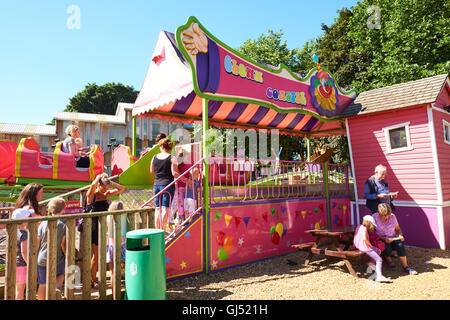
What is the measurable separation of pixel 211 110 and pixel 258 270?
466 cm

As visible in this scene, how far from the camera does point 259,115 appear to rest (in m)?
9.65

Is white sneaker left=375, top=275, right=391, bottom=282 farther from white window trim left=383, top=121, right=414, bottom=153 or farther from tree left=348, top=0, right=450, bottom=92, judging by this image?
tree left=348, top=0, right=450, bottom=92

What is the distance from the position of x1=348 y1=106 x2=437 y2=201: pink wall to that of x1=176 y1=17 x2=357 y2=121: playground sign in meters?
1.14

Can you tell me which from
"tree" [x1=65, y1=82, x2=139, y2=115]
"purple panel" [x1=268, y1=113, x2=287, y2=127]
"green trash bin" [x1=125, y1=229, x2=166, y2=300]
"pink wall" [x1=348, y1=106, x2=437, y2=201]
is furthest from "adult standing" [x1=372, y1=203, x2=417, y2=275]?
"tree" [x1=65, y1=82, x2=139, y2=115]

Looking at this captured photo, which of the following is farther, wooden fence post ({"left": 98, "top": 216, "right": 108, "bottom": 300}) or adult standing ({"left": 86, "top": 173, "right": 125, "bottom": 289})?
adult standing ({"left": 86, "top": 173, "right": 125, "bottom": 289})

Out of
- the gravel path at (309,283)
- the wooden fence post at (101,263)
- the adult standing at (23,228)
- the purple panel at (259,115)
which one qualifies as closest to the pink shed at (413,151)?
the gravel path at (309,283)

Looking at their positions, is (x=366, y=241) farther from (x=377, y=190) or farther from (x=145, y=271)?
(x=145, y=271)

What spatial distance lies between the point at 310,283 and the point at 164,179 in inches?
131

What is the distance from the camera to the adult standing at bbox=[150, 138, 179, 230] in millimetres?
5531

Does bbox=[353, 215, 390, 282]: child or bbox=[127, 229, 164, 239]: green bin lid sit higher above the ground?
bbox=[127, 229, 164, 239]: green bin lid

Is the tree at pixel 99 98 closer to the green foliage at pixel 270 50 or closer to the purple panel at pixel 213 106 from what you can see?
the green foliage at pixel 270 50

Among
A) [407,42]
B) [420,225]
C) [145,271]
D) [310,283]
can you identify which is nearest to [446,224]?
[420,225]
